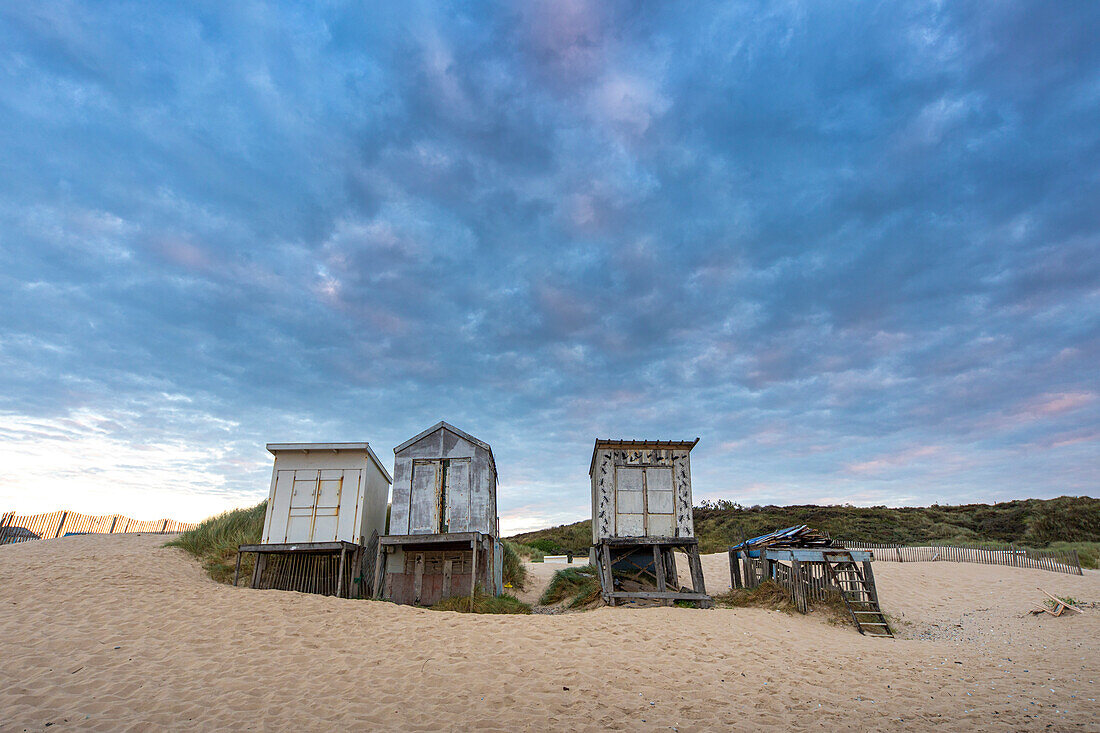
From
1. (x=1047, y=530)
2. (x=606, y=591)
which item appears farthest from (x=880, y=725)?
(x=1047, y=530)

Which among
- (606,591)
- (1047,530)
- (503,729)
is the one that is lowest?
(503,729)

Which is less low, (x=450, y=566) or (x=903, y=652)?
(x=450, y=566)

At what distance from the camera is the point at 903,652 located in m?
12.0

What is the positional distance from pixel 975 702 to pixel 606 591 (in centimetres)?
1059

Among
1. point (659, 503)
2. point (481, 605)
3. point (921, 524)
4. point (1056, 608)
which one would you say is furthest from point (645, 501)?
point (921, 524)

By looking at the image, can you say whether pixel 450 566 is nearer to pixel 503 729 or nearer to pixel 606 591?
pixel 606 591

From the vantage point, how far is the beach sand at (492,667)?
26.1 ft

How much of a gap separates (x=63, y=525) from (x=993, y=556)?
47788mm

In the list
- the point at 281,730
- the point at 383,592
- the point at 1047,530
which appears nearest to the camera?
the point at 281,730

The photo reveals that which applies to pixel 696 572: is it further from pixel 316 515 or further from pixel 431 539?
pixel 316 515

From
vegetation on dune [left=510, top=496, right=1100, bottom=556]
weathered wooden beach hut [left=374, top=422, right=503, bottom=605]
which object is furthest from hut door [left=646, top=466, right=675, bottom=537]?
vegetation on dune [left=510, top=496, right=1100, bottom=556]

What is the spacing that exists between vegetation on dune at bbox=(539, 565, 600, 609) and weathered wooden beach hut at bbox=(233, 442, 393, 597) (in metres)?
7.18

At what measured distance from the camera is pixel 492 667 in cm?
1027

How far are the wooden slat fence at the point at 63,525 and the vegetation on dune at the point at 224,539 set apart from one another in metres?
6.60
